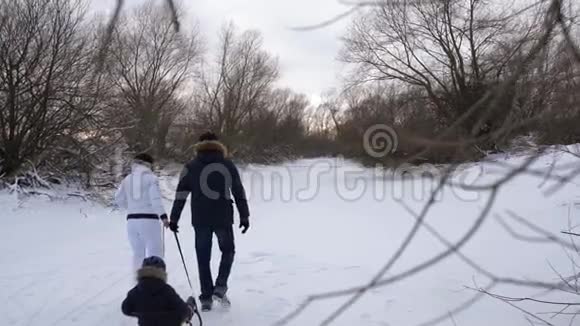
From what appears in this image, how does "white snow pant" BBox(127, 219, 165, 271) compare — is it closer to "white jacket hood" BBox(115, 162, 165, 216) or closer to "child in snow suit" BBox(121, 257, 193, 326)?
"white jacket hood" BBox(115, 162, 165, 216)

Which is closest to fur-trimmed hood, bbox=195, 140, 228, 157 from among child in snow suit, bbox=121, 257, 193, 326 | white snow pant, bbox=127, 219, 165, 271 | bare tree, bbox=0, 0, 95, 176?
white snow pant, bbox=127, 219, 165, 271

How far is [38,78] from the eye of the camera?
38.1 ft

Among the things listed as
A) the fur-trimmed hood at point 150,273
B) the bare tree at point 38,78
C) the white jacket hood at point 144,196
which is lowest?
the fur-trimmed hood at point 150,273

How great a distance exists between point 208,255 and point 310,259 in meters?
2.50

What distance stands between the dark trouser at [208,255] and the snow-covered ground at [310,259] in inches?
10.7

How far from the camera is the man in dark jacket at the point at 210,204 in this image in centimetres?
423

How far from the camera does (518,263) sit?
18.4ft

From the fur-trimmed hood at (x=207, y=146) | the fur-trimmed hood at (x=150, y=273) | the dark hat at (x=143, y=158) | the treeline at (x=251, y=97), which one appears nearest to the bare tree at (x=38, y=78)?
the treeline at (x=251, y=97)

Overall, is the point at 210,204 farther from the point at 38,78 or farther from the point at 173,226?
the point at 38,78

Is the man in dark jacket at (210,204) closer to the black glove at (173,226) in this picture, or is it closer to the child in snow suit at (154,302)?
the black glove at (173,226)

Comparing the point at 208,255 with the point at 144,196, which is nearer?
the point at 208,255

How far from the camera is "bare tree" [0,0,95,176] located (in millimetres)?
11016

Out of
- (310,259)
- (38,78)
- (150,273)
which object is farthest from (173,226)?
(38,78)

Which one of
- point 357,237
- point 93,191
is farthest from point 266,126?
point 357,237
